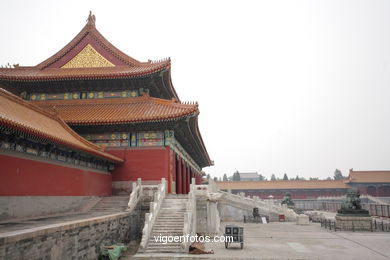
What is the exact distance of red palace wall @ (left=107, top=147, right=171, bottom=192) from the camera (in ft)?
56.8

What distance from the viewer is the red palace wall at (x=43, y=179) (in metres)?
9.91

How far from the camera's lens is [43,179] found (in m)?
11.6

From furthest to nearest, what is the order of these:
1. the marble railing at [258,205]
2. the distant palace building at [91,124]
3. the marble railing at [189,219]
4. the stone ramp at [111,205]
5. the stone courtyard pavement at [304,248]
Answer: the marble railing at [258,205] → the stone ramp at [111,205] → the marble railing at [189,219] → the distant palace building at [91,124] → the stone courtyard pavement at [304,248]

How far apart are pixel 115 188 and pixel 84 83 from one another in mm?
7249

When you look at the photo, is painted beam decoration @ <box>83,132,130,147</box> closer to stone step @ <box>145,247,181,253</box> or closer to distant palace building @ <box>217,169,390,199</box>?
stone step @ <box>145,247,181,253</box>

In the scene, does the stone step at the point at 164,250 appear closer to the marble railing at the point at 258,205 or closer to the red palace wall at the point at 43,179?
the red palace wall at the point at 43,179

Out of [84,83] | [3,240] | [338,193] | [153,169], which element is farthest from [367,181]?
[3,240]

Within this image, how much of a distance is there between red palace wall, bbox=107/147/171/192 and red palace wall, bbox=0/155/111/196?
6.55ft

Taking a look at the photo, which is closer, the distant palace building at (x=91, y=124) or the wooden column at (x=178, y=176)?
the distant palace building at (x=91, y=124)

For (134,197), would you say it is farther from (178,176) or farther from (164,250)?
(178,176)

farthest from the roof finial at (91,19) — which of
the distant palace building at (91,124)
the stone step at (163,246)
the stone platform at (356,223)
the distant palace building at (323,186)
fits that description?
the distant palace building at (323,186)

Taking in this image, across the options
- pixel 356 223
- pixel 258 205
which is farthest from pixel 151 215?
pixel 258 205

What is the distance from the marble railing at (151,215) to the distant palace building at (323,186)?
113 ft

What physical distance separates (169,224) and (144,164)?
5418mm
